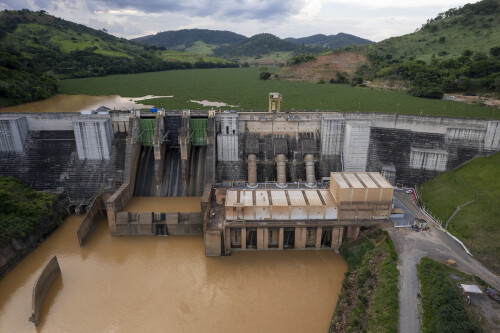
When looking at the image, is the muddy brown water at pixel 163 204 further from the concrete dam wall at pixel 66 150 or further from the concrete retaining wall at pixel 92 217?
the concrete dam wall at pixel 66 150

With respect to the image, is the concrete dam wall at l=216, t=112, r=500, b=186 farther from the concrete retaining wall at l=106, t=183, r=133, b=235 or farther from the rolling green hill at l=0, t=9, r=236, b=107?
the rolling green hill at l=0, t=9, r=236, b=107

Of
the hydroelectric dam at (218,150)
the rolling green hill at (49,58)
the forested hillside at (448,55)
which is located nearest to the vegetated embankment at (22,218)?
the hydroelectric dam at (218,150)

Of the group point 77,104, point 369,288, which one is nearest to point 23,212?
point 369,288

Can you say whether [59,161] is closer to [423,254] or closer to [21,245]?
[21,245]

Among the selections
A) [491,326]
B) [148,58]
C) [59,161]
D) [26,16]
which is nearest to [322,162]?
[491,326]

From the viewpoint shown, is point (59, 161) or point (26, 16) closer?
point (59, 161)

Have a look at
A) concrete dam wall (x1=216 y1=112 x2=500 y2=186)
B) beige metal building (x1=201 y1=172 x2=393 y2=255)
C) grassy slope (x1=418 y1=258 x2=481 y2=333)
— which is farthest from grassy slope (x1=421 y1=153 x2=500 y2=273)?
beige metal building (x1=201 y1=172 x2=393 y2=255)
